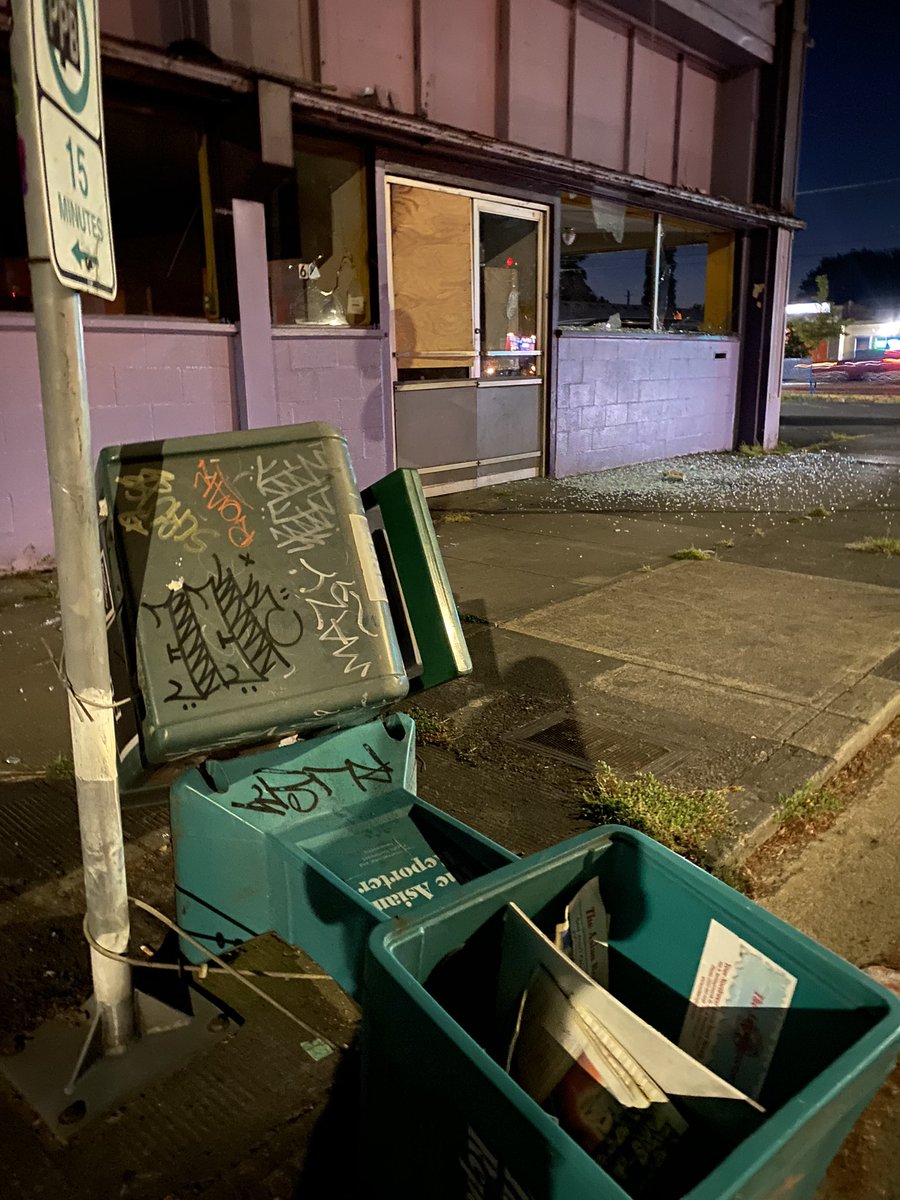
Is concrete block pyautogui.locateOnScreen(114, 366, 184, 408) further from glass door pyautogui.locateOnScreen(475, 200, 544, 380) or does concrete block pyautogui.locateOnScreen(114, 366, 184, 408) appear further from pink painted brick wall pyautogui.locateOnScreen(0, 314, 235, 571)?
glass door pyautogui.locateOnScreen(475, 200, 544, 380)

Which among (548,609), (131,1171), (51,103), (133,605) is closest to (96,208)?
(51,103)

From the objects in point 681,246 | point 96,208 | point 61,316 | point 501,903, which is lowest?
point 501,903

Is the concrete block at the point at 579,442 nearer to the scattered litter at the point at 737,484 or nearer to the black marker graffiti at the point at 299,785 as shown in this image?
the scattered litter at the point at 737,484

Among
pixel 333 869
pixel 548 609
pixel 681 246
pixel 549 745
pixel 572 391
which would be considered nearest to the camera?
pixel 333 869

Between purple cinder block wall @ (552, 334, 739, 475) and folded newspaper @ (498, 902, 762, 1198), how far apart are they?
9.87 metres

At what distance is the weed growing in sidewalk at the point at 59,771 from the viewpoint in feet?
11.5

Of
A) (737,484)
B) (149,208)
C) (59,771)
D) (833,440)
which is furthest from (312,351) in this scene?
(833,440)

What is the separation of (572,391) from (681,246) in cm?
385

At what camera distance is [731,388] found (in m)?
14.1

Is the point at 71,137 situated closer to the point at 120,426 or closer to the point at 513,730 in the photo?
the point at 513,730

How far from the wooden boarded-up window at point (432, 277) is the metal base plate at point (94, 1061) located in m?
7.73

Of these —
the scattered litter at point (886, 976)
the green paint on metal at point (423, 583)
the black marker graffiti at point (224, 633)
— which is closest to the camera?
the black marker graffiti at point (224, 633)

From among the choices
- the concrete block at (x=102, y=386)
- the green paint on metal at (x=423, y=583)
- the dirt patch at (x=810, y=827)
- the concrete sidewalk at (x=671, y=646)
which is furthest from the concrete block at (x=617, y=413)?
the green paint on metal at (x=423, y=583)

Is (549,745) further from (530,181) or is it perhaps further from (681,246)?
(681,246)
